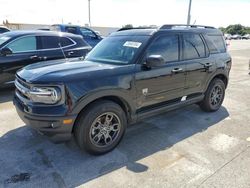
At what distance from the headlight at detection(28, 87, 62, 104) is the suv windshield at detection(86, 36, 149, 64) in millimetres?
1118

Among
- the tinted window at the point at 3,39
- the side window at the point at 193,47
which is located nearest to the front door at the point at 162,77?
the side window at the point at 193,47

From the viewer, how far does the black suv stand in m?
3.01

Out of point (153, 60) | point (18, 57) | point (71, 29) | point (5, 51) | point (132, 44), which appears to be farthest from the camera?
point (71, 29)

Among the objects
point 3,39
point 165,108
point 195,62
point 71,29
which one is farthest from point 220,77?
point 71,29

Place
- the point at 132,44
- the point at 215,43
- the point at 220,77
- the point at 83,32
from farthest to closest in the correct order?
the point at 83,32 < the point at 220,77 < the point at 215,43 < the point at 132,44

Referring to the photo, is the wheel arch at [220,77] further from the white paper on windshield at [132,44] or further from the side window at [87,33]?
the side window at [87,33]

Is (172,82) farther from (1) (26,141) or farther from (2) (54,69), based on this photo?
(1) (26,141)

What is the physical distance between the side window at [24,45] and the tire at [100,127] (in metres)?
3.95

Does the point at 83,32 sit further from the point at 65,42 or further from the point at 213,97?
the point at 213,97

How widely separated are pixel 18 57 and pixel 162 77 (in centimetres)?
399

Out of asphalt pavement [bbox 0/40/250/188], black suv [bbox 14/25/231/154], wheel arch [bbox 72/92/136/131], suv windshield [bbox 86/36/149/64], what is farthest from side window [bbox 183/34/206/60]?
wheel arch [bbox 72/92/136/131]

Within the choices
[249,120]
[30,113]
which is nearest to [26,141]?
[30,113]

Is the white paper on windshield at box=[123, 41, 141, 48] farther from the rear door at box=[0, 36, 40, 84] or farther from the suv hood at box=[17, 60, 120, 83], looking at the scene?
the rear door at box=[0, 36, 40, 84]

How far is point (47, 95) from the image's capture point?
298 cm
